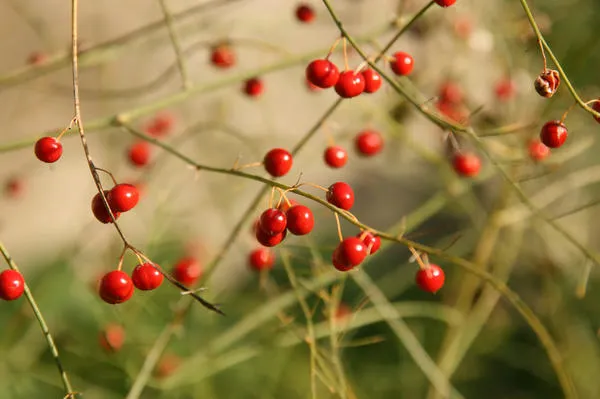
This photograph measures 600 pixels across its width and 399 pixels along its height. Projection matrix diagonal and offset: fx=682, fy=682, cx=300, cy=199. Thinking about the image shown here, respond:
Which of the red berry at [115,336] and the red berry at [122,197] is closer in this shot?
the red berry at [122,197]

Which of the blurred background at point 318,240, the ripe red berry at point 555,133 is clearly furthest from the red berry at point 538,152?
the ripe red berry at point 555,133

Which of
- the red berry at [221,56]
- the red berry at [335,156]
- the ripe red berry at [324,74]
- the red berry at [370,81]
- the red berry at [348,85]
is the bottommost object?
the red berry at [348,85]

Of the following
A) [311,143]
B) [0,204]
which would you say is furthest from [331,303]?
[0,204]

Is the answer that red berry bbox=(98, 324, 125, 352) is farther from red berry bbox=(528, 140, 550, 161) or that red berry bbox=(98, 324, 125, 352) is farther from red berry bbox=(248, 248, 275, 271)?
red berry bbox=(528, 140, 550, 161)

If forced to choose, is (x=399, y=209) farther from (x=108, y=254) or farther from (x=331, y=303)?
(x=331, y=303)

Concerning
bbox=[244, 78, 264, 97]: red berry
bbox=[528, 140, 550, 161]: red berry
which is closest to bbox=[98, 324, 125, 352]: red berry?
bbox=[244, 78, 264, 97]: red berry

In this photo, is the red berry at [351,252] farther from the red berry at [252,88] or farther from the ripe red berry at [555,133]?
the red berry at [252,88]

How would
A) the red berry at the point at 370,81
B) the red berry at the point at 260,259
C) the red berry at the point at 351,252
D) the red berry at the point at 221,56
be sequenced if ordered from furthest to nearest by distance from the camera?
the red berry at the point at 221,56 → the red berry at the point at 260,259 → the red berry at the point at 370,81 → the red berry at the point at 351,252

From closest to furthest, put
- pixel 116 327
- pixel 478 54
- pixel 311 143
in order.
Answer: pixel 116 327 → pixel 478 54 → pixel 311 143
